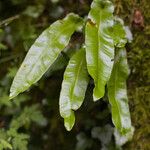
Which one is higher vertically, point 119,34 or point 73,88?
point 119,34

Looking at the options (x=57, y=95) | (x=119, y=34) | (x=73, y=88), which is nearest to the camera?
(x=73, y=88)

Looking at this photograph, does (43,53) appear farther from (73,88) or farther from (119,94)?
(119,94)

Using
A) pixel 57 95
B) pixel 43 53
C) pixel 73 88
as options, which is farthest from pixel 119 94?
pixel 57 95

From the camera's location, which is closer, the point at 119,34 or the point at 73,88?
the point at 73,88

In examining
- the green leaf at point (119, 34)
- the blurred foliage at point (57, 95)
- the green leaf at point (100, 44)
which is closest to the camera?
the green leaf at point (100, 44)

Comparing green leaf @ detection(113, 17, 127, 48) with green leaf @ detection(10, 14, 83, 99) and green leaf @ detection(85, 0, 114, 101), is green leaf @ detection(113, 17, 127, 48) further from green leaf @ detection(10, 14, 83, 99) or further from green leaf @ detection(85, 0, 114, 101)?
green leaf @ detection(10, 14, 83, 99)

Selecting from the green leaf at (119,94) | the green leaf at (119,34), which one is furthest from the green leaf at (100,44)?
the green leaf at (119,94)

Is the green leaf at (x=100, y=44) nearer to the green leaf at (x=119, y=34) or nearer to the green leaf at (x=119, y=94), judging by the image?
the green leaf at (x=119, y=34)
